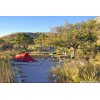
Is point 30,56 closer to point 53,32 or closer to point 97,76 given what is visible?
point 53,32

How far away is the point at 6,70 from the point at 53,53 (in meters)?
0.95

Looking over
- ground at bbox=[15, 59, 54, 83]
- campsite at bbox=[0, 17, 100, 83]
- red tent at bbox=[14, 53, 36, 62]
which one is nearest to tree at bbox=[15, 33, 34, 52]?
campsite at bbox=[0, 17, 100, 83]

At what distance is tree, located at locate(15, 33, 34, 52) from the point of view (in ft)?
20.4

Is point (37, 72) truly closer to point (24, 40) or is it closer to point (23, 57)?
point (23, 57)

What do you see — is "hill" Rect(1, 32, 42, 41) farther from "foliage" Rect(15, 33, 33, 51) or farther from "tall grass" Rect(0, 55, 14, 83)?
"tall grass" Rect(0, 55, 14, 83)

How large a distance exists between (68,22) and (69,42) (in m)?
0.39

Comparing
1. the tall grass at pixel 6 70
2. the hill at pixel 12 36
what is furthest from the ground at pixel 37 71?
the hill at pixel 12 36

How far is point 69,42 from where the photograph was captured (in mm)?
6293

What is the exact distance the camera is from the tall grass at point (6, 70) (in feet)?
20.2

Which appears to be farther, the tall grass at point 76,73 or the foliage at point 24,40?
the foliage at point 24,40

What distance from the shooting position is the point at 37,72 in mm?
6301

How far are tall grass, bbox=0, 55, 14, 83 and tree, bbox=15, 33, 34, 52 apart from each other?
0.37 m

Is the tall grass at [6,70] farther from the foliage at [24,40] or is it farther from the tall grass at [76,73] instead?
the tall grass at [76,73]
